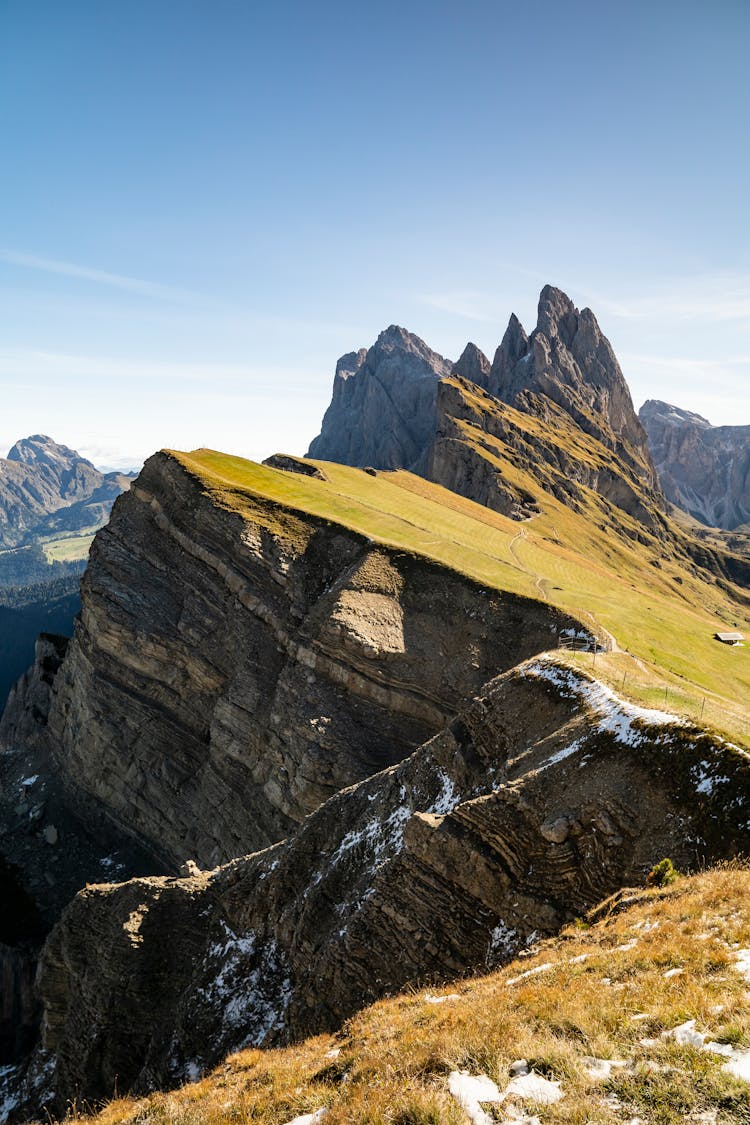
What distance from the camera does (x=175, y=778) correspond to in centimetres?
5562

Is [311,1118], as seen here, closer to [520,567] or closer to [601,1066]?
[601,1066]

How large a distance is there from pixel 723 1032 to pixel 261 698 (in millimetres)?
44838

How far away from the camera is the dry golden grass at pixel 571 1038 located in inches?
352

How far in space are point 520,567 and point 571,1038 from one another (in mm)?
59161

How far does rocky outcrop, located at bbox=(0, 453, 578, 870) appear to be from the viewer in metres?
46.4

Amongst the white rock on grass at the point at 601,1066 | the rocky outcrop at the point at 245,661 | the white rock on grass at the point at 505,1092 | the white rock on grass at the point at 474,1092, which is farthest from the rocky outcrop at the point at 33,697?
the white rock on grass at the point at 601,1066

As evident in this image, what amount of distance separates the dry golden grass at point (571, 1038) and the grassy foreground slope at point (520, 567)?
8351mm

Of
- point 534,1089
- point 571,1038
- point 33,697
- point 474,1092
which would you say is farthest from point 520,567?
point 33,697

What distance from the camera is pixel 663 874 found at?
16906 mm

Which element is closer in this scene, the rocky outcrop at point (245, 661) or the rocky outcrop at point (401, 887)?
the rocky outcrop at point (401, 887)

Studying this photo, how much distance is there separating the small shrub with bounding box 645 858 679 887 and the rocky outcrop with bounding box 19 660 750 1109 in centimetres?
55

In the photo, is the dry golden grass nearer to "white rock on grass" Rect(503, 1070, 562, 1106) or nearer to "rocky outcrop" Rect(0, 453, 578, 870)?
"white rock on grass" Rect(503, 1070, 562, 1106)

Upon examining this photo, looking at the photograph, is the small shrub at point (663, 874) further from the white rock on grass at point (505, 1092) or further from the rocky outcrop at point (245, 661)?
the rocky outcrop at point (245, 661)

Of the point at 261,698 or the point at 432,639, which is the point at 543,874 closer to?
the point at 432,639
